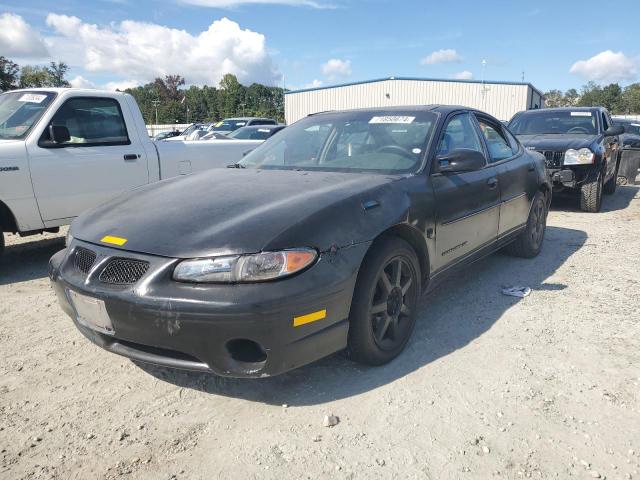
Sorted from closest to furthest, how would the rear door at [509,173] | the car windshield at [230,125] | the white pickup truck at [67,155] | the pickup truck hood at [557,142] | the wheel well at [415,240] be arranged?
1. the wheel well at [415,240]
2. the rear door at [509,173]
3. the white pickup truck at [67,155]
4. the pickup truck hood at [557,142]
5. the car windshield at [230,125]

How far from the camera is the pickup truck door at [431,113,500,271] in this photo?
3.44m

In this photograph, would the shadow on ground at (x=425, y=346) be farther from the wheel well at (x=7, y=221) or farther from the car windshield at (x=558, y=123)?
the car windshield at (x=558, y=123)

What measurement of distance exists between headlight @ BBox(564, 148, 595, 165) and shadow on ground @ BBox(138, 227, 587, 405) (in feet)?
10.2

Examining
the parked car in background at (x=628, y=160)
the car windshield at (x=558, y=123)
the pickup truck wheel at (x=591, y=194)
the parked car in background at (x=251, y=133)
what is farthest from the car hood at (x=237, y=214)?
the parked car in background at (x=251, y=133)

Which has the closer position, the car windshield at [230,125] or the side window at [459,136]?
the side window at [459,136]

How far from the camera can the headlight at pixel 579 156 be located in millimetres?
7566

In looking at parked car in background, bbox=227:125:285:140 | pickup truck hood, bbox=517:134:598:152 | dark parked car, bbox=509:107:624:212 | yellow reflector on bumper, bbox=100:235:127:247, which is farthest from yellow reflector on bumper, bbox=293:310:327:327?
parked car in background, bbox=227:125:285:140

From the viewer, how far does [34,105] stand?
5.19 metres

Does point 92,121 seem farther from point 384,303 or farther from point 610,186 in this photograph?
point 610,186

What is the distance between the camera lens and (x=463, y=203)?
12.0 ft

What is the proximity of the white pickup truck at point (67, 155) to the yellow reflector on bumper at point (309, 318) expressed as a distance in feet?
12.3

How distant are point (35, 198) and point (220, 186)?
2728 mm

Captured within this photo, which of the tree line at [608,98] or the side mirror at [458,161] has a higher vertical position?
the tree line at [608,98]

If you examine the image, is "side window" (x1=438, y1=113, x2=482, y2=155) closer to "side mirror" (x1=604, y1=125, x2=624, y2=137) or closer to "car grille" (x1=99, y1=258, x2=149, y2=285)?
"car grille" (x1=99, y1=258, x2=149, y2=285)
